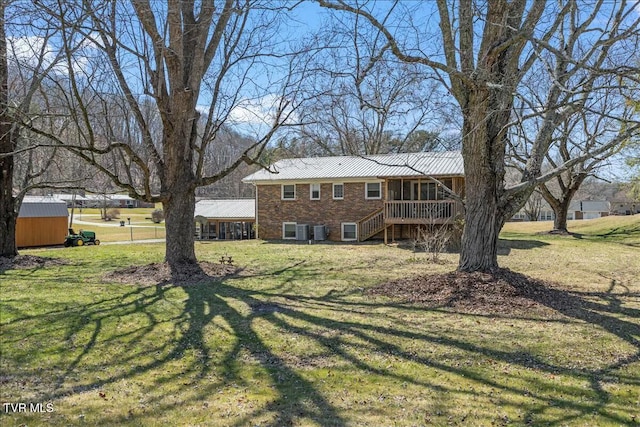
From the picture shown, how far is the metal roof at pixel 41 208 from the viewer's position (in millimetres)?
32147

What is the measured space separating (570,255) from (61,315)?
16.1m

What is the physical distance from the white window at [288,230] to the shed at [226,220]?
7.00m

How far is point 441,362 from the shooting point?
5398 mm

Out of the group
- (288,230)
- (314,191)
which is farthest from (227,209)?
(314,191)

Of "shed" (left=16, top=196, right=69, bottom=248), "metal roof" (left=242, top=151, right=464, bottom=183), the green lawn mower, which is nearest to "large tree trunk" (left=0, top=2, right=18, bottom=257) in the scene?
"metal roof" (left=242, top=151, right=464, bottom=183)

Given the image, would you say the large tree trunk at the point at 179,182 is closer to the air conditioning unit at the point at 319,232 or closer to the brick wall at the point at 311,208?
the air conditioning unit at the point at 319,232

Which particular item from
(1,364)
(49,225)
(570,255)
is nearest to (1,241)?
(1,364)

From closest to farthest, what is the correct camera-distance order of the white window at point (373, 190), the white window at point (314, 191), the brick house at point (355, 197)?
the brick house at point (355, 197) < the white window at point (373, 190) < the white window at point (314, 191)

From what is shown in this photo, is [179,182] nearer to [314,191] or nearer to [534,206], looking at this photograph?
[314,191]

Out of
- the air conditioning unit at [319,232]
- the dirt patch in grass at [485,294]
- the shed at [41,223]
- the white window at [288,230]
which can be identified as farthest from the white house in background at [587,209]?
the dirt patch in grass at [485,294]

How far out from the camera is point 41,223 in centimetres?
3266

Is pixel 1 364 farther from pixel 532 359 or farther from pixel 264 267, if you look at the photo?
pixel 264 267

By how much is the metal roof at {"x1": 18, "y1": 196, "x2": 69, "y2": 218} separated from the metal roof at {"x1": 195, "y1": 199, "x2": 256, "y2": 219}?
986 cm

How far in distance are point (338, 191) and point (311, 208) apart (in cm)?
179
